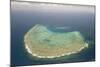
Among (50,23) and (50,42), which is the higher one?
(50,23)

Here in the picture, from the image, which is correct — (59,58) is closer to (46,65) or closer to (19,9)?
(46,65)

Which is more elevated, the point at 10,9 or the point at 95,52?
the point at 10,9
